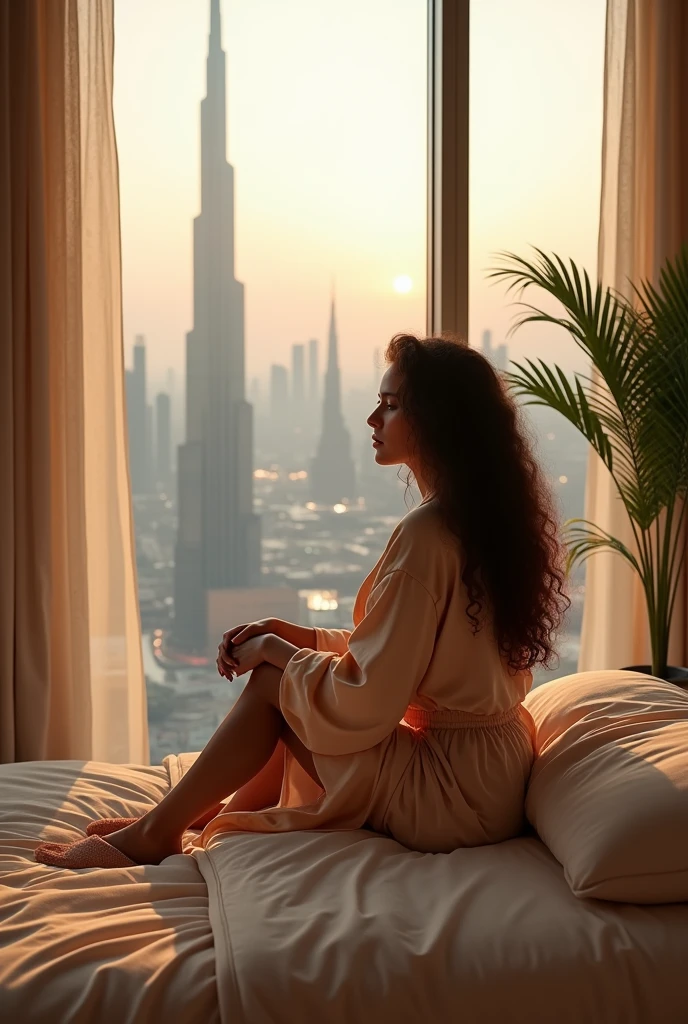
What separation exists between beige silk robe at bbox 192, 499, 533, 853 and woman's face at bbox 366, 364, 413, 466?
18 cm

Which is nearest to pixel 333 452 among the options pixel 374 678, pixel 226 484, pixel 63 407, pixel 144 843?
pixel 226 484

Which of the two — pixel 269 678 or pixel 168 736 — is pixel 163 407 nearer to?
pixel 168 736

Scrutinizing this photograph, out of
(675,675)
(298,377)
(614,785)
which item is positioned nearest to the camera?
(614,785)

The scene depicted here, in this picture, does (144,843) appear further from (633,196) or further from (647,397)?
(633,196)

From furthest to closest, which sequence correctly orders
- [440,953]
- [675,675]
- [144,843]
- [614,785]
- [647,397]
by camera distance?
[675,675] → [647,397] → [144,843] → [614,785] → [440,953]

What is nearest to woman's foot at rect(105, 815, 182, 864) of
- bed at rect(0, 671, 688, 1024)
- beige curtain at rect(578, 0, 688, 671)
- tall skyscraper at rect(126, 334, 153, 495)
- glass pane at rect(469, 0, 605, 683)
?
bed at rect(0, 671, 688, 1024)

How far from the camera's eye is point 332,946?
1334 millimetres

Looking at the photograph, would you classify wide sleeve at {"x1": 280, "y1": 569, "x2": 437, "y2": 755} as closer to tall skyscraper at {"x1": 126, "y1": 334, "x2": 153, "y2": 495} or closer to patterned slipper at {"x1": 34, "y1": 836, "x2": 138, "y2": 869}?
patterned slipper at {"x1": 34, "y1": 836, "x2": 138, "y2": 869}

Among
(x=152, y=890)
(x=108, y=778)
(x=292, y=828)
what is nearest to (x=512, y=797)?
(x=292, y=828)

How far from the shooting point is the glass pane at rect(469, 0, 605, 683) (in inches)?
136

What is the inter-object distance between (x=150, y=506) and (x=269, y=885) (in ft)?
6.37

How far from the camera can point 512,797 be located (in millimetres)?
1809

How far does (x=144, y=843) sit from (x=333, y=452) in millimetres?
1904

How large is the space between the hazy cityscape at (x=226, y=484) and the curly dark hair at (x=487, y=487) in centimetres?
132
